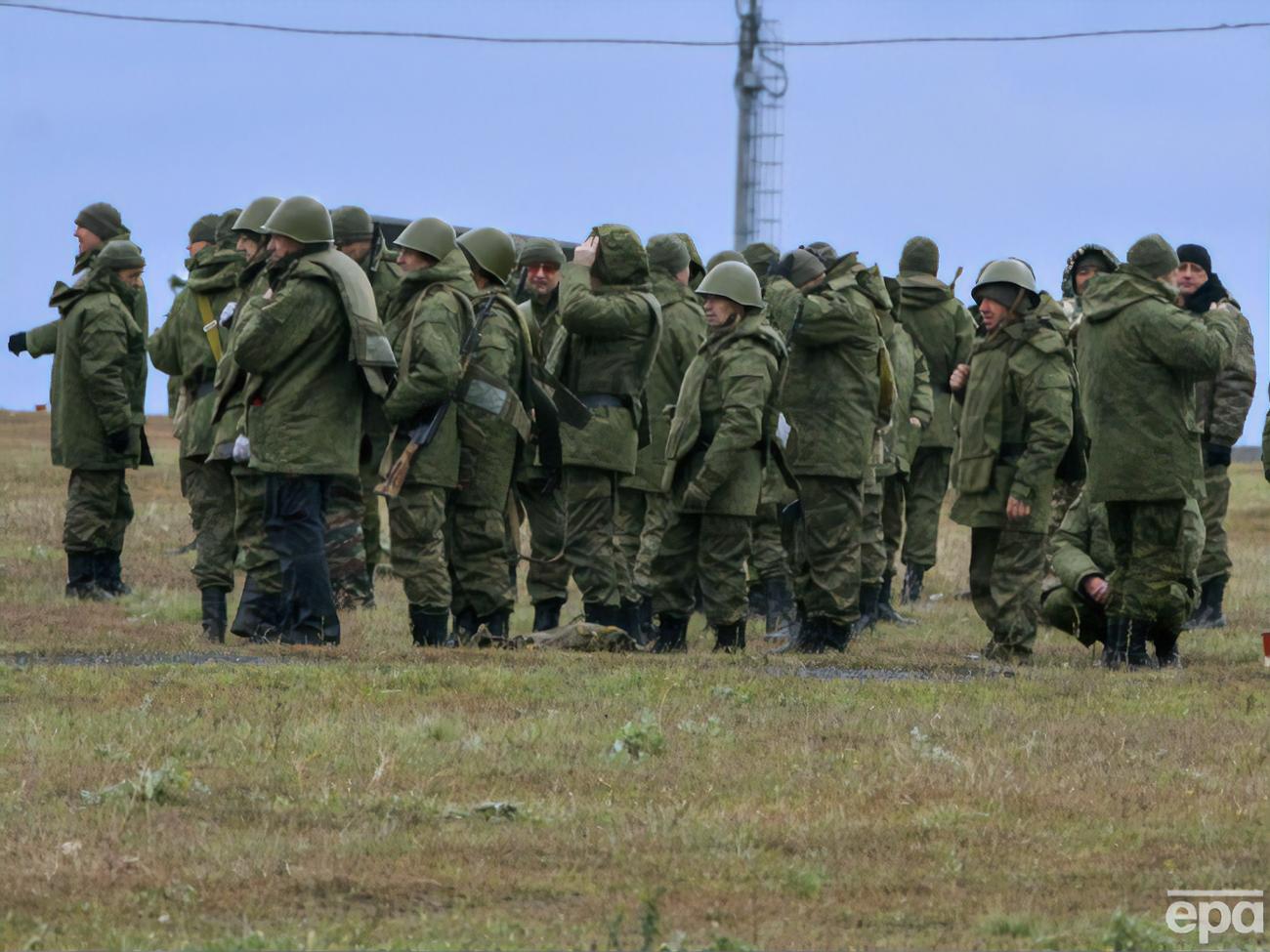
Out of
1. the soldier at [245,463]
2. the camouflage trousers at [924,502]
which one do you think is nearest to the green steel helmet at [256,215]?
the soldier at [245,463]

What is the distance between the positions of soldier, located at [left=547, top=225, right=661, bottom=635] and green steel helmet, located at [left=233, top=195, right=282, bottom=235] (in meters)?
1.71

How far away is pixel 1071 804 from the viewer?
8422 mm

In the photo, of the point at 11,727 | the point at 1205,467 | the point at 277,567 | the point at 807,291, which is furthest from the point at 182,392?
the point at 1205,467

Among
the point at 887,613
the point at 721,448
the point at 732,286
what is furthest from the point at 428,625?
the point at 887,613

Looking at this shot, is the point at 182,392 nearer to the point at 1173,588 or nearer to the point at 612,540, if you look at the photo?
the point at 612,540

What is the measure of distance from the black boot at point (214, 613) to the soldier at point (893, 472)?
174 inches

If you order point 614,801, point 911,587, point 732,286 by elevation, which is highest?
point 732,286

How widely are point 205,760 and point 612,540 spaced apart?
18.0ft

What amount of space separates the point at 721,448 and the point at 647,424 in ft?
4.34

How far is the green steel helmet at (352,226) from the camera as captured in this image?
14.2m

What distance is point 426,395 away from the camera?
12547 millimetres

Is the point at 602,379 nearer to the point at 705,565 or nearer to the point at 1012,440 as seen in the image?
the point at 705,565

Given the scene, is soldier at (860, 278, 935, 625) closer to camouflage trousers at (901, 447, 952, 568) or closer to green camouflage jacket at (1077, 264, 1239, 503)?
camouflage trousers at (901, 447, 952, 568)

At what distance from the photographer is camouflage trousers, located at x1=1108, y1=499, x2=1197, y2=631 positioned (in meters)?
12.7
